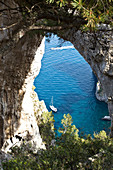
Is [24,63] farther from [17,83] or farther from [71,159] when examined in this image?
[71,159]

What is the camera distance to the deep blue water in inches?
962

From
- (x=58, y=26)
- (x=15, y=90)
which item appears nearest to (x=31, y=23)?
(x=58, y=26)

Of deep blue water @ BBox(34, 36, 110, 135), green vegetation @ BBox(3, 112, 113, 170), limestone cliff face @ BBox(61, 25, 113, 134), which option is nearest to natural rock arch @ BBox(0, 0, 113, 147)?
limestone cliff face @ BBox(61, 25, 113, 134)

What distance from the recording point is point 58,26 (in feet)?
13.4

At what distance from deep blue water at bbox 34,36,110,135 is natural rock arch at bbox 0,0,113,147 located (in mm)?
13767

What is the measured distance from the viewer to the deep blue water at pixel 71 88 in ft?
80.1

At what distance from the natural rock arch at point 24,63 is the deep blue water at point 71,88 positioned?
13.8 metres

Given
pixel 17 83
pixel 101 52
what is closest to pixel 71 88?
pixel 17 83

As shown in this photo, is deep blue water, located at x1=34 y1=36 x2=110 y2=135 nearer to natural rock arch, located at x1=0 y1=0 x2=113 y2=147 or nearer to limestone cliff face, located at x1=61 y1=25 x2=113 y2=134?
natural rock arch, located at x1=0 y1=0 x2=113 y2=147

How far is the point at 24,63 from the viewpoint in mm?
8852

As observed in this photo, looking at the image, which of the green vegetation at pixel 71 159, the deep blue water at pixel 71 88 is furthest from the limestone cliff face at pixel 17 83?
the deep blue water at pixel 71 88

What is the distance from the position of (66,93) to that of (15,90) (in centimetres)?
1965

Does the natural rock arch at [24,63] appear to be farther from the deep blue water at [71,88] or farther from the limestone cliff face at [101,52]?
the deep blue water at [71,88]

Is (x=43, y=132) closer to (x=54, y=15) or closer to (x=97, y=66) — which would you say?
(x=97, y=66)
